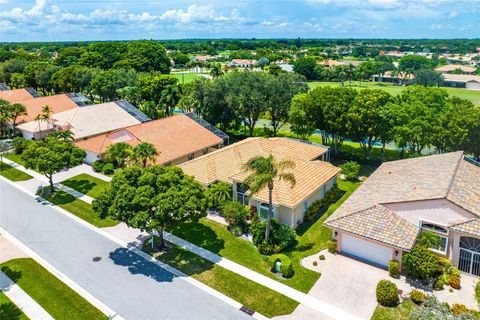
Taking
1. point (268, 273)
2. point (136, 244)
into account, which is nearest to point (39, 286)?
point (136, 244)

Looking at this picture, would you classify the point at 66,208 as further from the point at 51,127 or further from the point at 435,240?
the point at 435,240

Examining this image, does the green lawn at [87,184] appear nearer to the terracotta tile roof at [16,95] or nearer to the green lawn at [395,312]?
the green lawn at [395,312]

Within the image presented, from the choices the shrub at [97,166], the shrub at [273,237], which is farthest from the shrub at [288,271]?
the shrub at [97,166]

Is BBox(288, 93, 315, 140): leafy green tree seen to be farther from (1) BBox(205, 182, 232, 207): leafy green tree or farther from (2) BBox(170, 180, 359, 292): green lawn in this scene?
(1) BBox(205, 182, 232, 207): leafy green tree

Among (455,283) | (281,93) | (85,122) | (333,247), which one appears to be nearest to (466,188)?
(455,283)

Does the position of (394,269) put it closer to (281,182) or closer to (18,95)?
(281,182)

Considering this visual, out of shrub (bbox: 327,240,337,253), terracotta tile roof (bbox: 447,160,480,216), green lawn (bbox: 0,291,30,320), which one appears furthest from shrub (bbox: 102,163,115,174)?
terracotta tile roof (bbox: 447,160,480,216)
